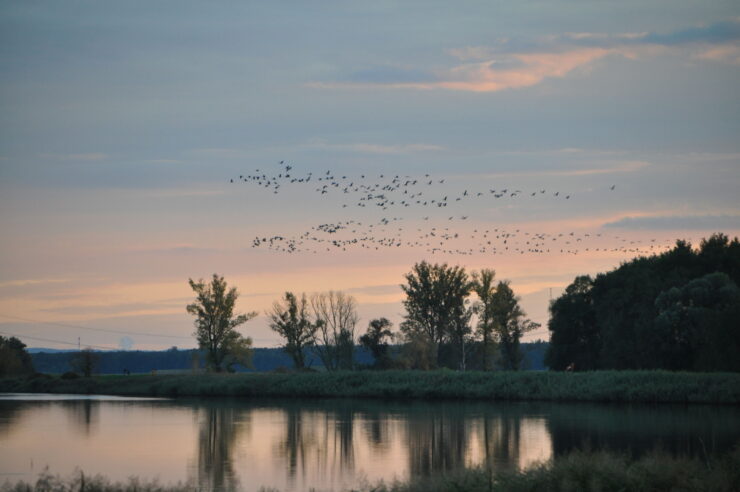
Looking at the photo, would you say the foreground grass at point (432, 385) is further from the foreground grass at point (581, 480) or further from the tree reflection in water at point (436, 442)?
the foreground grass at point (581, 480)

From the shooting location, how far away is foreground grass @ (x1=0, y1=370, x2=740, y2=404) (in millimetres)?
65213

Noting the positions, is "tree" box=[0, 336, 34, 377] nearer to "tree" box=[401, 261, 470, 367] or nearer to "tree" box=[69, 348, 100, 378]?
"tree" box=[69, 348, 100, 378]

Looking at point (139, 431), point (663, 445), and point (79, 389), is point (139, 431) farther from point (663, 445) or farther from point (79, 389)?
point (79, 389)

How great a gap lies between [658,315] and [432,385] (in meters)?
19.7

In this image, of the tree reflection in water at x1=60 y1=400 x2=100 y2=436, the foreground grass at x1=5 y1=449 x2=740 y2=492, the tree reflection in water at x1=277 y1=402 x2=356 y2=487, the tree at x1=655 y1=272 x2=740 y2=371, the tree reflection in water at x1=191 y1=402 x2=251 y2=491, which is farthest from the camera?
the tree at x1=655 y1=272 x2=740 y2=371

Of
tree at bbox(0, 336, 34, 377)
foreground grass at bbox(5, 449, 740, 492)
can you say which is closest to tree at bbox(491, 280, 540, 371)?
tree at bbox(0, 336, 34, 377)

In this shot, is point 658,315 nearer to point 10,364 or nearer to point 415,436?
point 415,436

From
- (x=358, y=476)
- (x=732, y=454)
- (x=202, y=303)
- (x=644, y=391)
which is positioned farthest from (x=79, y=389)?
(x=732, y=454)

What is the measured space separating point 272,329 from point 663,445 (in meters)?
66.7

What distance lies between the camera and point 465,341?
108 metres

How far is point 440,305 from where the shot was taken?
356 feet

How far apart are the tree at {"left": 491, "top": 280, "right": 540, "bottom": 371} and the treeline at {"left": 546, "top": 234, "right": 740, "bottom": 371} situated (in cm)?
1136

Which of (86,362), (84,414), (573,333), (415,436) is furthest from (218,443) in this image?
(86,362)

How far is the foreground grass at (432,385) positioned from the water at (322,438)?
3.63 metres
